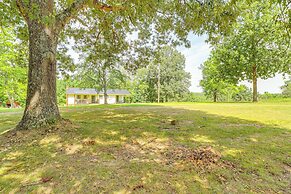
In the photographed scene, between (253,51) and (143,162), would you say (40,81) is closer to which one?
(143,162)

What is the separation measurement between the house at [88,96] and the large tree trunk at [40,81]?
1223 inches

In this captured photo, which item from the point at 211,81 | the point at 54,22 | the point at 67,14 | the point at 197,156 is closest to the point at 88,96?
the point at 211,81

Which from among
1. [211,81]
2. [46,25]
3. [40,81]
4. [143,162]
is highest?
[211,81]

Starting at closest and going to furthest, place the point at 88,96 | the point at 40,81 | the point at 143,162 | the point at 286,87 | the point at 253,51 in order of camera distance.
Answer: the point at 143,162 → the point at 40,81 → the point at 253,51 → the point at 286,87 → the point at 88,96

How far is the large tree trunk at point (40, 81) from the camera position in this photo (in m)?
4.24

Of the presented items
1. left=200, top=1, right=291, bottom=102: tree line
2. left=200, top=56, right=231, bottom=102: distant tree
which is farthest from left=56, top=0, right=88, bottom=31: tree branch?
left=200, top=56, right=231, bottom=102: distant tree

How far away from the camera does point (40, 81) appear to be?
4.39 m

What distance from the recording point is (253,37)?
60.2ft

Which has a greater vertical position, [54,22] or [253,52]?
[253,52]

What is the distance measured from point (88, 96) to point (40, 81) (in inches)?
1419

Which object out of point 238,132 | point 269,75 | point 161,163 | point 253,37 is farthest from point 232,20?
point 269,75

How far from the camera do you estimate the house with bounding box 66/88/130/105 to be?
36750mm

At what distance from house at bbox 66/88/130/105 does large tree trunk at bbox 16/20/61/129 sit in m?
31.1

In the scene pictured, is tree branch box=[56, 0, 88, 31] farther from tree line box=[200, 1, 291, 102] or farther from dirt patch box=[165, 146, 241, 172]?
tree line box=[200, 1, 291, 102]
